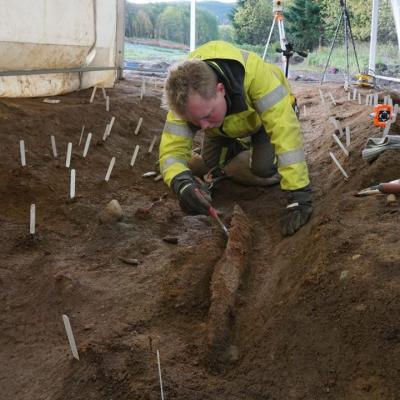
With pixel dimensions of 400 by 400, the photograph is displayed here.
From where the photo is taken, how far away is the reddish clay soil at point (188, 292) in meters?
1.50

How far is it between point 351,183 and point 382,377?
5.50 ft

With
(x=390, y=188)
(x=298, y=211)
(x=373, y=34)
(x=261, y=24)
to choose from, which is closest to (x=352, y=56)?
(x=373, y=34)

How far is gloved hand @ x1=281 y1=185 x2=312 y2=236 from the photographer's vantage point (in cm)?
261

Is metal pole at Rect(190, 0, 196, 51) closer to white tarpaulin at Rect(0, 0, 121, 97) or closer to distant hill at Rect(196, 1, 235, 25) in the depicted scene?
distant hill at Rect(196, 1, 235, 25)

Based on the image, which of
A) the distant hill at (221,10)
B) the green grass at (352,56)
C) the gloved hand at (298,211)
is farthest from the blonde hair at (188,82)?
the distant hill at (221,10)

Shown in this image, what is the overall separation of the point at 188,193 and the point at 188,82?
675 mm

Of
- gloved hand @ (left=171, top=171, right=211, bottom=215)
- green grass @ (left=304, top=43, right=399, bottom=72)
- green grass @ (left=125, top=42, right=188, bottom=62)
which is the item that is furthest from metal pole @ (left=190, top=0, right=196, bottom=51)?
gloved hand @ (left=171, top=171, right=211, bottom=215)

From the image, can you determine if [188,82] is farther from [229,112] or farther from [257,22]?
[257,22]

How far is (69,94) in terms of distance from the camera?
5.49m

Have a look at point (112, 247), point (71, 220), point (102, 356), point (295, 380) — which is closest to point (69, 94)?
point (71, 220)

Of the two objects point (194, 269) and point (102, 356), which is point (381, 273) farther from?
point (102, 356)

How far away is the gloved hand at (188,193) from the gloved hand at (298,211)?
0.49m

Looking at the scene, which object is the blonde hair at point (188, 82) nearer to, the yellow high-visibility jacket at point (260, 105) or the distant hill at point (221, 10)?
the yellow high-visibility jacket at point (260, 105)

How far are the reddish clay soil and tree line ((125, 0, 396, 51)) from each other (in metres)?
6.28
